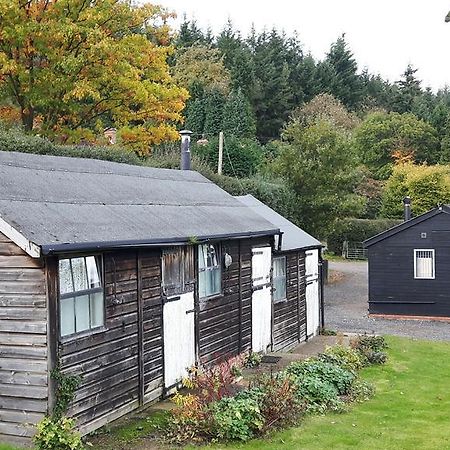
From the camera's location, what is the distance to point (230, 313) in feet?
45.2

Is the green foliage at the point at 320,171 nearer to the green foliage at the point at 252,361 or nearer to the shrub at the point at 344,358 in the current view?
the shrub at the point at 344,358

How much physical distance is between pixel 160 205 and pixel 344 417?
17.5 feet

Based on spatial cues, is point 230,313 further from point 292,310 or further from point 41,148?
point 41,148

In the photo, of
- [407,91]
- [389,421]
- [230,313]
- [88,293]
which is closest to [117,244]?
[88,293]

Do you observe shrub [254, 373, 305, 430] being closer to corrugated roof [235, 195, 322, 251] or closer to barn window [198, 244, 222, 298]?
barn window [198, 244, 222, 298]

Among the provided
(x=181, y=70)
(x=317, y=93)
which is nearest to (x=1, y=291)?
(x=181, y=70)

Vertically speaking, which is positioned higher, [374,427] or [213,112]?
[213,112]

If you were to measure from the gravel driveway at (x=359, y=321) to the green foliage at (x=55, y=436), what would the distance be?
15231 millimetres

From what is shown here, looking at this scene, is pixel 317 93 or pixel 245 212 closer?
pixel 245 212

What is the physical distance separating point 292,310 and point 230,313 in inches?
173

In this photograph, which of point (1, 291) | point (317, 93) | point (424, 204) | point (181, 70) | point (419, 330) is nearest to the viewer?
point (1, 291)

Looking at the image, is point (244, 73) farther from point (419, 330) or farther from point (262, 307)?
point (262, 307)

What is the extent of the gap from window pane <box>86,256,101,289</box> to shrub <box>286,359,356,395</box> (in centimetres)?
459

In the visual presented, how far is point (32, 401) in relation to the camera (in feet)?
27.0
